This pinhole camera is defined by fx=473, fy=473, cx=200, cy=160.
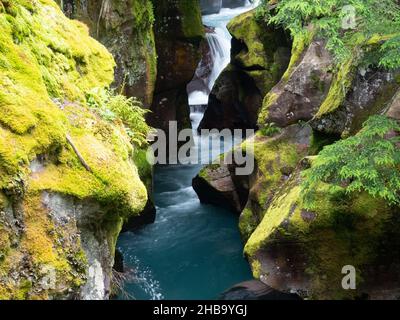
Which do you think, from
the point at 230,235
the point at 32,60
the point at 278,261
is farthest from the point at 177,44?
the point at 32,60

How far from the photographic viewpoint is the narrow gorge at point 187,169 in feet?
14.1

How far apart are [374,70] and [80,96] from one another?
18.4 ft

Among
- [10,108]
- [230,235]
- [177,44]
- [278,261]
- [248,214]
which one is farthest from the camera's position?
[177,44]

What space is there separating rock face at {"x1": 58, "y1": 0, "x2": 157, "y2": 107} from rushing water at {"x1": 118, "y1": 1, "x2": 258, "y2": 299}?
3663 mm

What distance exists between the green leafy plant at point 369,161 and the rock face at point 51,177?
96.3 inches

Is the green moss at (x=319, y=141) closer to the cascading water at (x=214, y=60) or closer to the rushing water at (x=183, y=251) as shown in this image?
the rushing water at (x=183, y=251)

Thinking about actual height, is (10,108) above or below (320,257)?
above

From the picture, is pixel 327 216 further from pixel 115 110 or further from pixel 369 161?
pixel 115 110

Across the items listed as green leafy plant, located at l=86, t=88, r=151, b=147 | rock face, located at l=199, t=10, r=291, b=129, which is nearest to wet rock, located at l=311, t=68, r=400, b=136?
green leafy plant, located at l=86, t=88, r=151, b=147

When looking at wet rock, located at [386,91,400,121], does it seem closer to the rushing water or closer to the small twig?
the small twig

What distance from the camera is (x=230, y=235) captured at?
43.4 feet

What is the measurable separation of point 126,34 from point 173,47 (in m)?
3.74

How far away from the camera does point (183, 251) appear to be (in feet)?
41.0
